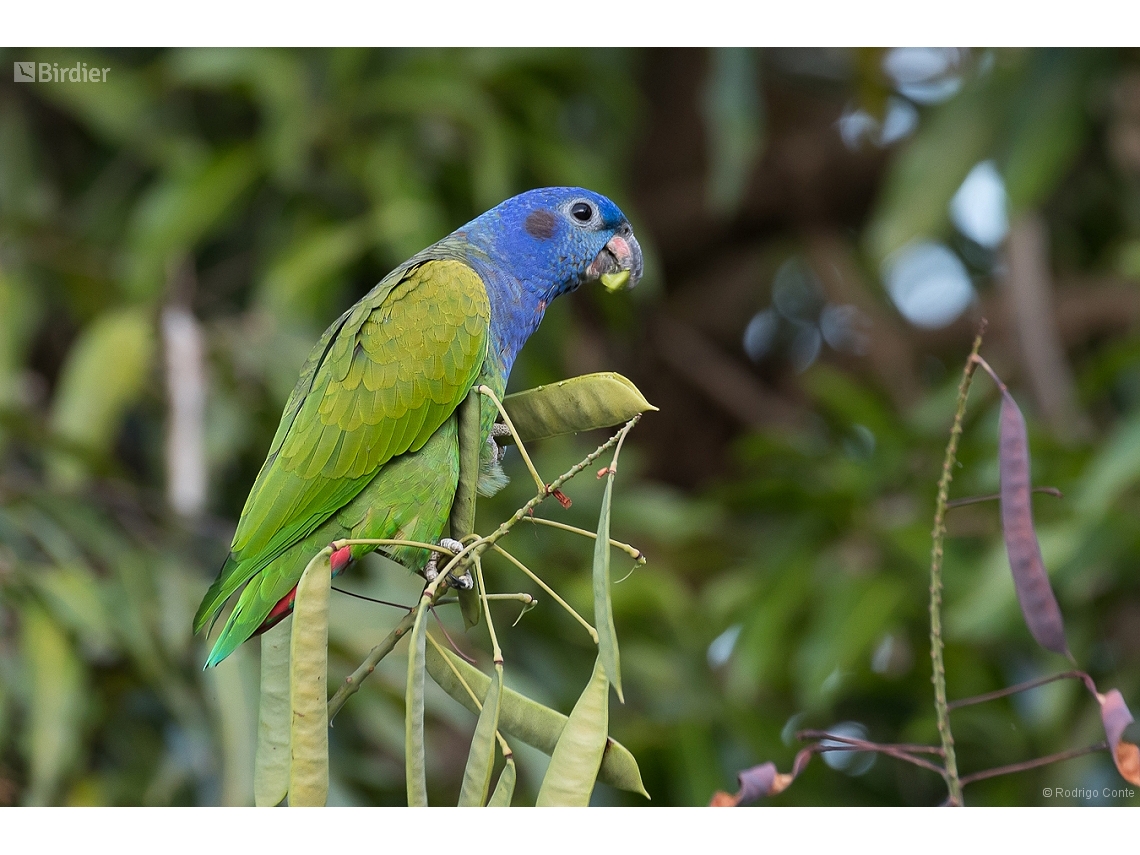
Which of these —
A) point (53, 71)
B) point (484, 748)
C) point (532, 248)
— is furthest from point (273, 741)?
point (53, 71)

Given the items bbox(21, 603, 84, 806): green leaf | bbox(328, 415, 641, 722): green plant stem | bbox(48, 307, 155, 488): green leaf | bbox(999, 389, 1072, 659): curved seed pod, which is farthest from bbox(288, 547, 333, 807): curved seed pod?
bbox(48, 307, 155, 488): green leaf

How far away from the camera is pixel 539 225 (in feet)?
4.18

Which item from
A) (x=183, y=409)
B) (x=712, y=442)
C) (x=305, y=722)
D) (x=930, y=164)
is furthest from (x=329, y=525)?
(x=712, y=442)

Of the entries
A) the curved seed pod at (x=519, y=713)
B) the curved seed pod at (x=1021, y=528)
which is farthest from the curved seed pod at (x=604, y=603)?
the curved seed pod at (x=1021, y=528)

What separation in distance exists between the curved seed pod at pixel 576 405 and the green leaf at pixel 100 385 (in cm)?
152

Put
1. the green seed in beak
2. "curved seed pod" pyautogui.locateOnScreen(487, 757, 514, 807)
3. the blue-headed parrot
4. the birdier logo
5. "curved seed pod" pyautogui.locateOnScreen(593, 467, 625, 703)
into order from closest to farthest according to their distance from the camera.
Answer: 1. "curved seed pod" pyautogui.locateOnScreen(593, 467, 625, 703)
2. "curved seed pod" pyautogui.locateOnScreen(487, 757, 514, 807)
3. the blue-headed parrot
4. the green seed in beak
5. the birdier logo

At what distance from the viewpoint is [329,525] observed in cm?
111

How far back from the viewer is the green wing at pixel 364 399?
104cm

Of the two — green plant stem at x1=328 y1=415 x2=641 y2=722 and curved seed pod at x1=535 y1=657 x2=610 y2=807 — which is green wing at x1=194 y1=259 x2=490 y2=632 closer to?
green plant stem at x1=328 y1=415 x2=641 y2=722

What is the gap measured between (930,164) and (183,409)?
204 cm

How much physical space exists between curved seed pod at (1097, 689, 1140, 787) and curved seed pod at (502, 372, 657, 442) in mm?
516

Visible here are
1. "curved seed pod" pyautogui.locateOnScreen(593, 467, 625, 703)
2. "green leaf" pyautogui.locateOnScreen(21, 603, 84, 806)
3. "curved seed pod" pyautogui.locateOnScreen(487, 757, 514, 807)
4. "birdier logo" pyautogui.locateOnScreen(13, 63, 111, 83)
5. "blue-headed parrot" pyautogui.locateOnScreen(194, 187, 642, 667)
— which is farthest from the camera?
"birdier logo" pyautogui.locateOnScreen(13, 63, 111, 83)

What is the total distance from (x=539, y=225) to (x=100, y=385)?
1.43 m

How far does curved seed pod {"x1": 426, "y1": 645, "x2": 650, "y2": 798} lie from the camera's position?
932 mm
